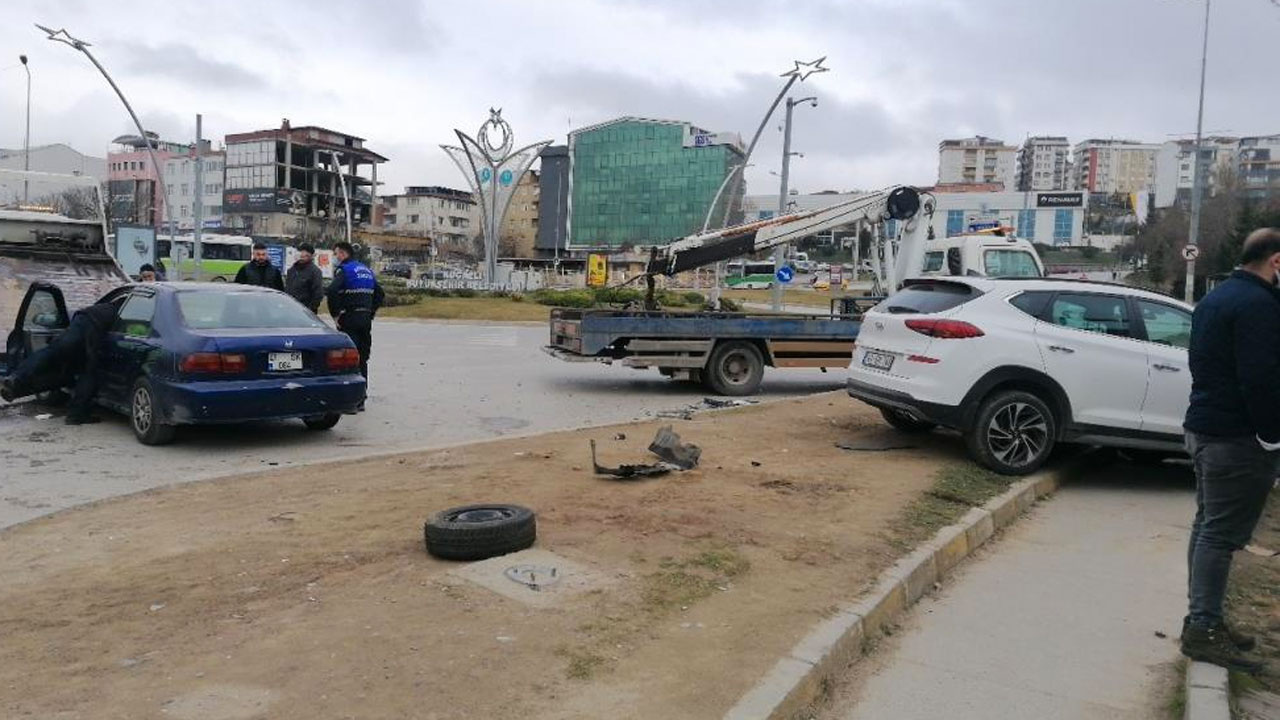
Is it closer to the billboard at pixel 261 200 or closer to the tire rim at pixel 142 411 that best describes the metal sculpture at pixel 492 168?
the tire rim at pixel 142 411

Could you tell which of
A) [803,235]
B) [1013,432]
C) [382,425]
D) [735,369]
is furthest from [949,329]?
[803,235]

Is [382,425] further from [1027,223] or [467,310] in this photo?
[1027,223]

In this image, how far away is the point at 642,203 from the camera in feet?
399

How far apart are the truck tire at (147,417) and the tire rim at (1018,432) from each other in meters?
7.04

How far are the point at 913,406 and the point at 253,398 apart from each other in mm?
5619

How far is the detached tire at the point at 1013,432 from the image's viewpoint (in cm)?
759

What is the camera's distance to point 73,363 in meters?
9.09

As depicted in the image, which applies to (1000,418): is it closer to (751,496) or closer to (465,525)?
(751,496)

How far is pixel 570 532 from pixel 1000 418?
4.12 meters

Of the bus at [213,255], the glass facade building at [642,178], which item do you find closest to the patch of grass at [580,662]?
the bus at [213,255]

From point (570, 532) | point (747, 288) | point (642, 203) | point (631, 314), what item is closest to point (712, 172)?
point (642, 203)

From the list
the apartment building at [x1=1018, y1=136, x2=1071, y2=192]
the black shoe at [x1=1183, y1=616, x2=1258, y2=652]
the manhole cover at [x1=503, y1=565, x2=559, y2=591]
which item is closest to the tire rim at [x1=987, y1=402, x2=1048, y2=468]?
the black shoe at [x1=1183, y1=616, x2=1258, y2=652]

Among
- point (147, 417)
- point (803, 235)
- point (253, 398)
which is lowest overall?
point (147, 417)

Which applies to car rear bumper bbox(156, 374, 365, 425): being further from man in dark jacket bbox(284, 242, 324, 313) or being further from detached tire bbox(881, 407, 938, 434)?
detached tire bbox(881, 407, 938, 434)
